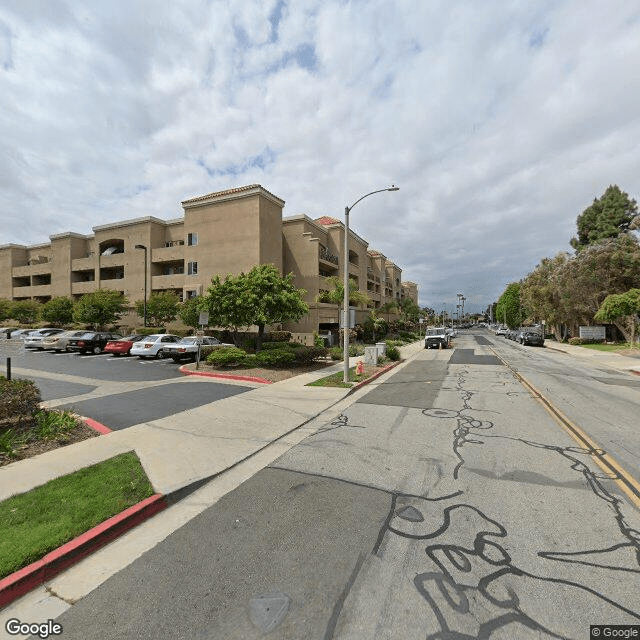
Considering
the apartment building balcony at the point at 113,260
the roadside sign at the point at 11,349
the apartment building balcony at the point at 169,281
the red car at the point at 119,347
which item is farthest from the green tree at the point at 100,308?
the red car at the point at 119,347

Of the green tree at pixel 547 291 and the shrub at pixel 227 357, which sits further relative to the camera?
the green tree at pixel 547 291

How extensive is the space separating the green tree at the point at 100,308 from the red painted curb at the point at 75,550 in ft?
106

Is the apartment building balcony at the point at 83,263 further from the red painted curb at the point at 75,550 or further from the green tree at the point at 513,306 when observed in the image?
the green tree at the point at 513,306

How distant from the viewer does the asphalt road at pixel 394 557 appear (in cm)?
265

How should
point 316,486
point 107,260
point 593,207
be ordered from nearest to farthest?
point 316,486 → point 107,260 → point 593,207

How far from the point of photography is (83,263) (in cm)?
4112

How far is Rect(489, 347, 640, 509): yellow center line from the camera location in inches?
185

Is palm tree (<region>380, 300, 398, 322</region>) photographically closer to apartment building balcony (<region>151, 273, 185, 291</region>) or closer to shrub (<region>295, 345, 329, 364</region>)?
apartment building balcony (<region>151, 273, 185, 291</region>)

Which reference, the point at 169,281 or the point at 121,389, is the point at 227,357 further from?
the point at 169,281

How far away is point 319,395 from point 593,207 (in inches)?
2297

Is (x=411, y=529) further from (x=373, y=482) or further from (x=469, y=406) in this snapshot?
(x=469, y=406)

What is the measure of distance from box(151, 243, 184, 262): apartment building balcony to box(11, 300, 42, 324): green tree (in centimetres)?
1821

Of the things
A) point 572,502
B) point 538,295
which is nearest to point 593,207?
point 538,295

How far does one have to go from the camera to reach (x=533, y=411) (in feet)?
29.7
